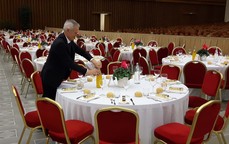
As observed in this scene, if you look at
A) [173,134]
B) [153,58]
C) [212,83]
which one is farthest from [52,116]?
[153,58]

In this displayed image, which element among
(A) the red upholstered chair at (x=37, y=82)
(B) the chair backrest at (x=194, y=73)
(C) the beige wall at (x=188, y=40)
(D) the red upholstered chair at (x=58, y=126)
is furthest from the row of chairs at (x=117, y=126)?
(C) the beige wall at (x=188, y=40)

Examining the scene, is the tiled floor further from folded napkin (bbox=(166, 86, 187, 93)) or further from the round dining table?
folded napkin (bbox=(166, 86, 187, 93))

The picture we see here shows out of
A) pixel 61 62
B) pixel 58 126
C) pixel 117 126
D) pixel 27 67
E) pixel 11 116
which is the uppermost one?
pixel 61 62

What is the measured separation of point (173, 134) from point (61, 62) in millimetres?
1673

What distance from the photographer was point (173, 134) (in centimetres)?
298

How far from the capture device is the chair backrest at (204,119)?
2.68 meters

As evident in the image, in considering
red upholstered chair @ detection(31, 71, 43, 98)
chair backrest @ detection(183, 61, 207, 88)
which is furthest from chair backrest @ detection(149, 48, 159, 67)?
red upholstered chair @ detection(31, 71, 43, 98)

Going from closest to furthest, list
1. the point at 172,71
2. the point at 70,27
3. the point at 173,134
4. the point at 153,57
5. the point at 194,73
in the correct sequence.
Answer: the point at 173,134, the point at 70,27, the point at 172,71, the point at 194,73, the point at 153,57

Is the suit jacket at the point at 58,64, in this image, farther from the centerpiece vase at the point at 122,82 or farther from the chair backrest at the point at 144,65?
the chair backrest at the point at 144,65

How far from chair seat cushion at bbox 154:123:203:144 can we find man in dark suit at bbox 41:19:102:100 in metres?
1.14

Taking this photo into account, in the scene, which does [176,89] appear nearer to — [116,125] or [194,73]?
[116,125]

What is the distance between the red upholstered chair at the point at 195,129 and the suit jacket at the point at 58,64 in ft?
4.27

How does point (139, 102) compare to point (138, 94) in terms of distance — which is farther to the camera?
point (138, 94)

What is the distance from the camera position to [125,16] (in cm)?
2417
